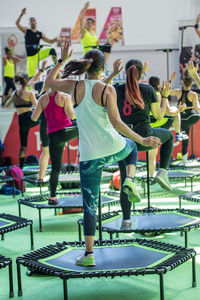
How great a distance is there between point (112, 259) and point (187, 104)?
490 cm

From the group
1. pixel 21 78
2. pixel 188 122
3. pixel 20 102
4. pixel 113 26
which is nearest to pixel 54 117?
pixel 21 78

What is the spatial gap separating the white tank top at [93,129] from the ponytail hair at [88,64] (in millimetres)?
82

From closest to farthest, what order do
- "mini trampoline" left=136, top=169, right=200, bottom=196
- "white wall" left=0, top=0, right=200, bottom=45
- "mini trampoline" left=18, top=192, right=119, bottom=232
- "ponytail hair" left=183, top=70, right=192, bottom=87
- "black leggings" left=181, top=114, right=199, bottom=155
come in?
"mini trampoline" left=18, top=192, right=119, bottom=232
"mini trampoline" left=136, top=169, right=200, bottom=196
"ponytail hair" left=183, top=70, right=192, bottom=87
"black leggings" left=181, top=114, right=199, bottom=155
"white wall" left=0, top=0, right=200, bottom=45

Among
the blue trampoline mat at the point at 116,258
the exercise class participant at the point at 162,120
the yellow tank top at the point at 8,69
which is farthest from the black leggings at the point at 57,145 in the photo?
the yellow tank top at the point at 8,69

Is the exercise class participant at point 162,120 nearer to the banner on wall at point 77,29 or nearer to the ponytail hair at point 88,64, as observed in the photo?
the ponytail hair at point 88,64

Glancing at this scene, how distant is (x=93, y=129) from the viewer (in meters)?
3.02

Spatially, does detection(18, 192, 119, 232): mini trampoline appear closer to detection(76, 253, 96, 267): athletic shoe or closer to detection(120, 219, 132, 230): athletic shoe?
detection(120, 219, 132, 230): athletic shoe

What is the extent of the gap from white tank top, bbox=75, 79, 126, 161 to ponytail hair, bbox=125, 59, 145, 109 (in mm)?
971

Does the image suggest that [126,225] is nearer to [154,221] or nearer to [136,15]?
[154,221]

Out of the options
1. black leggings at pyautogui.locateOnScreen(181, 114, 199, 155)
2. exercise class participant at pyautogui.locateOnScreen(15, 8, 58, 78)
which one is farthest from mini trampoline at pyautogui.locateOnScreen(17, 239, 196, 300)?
exercise class participant at pyautogui.locateOnScreen(15, 8, 58, 78)

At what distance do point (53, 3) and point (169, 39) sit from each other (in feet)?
11.5

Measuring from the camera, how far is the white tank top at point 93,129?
300cm

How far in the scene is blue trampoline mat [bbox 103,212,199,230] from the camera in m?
4.06

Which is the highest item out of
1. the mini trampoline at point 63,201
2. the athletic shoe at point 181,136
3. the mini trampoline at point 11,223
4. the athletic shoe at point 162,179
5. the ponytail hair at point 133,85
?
the ponytail hair at point 133,85
